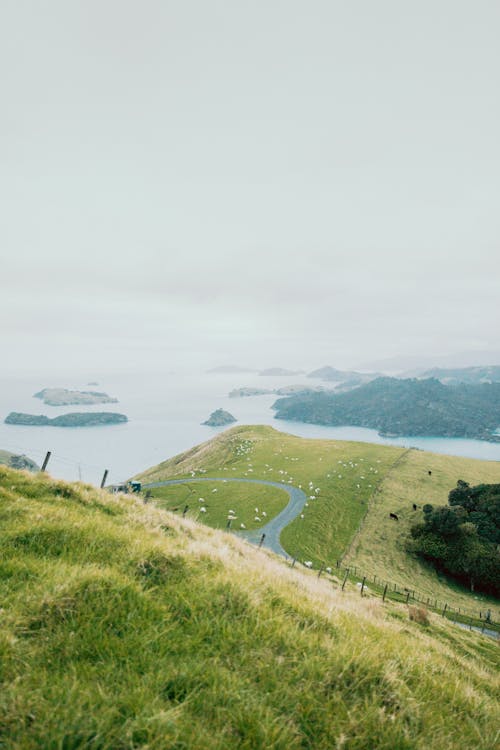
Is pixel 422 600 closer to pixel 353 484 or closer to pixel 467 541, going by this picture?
pixel 467 541

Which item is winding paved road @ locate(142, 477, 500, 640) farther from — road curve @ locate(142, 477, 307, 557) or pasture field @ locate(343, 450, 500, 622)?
pasture field @ locate(343, 450, 500, 622)

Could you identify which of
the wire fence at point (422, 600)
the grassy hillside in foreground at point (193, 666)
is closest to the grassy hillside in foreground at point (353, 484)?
the wire fence at point (422, 600)

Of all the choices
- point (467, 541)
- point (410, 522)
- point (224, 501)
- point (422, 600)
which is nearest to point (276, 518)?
point (224, 501)

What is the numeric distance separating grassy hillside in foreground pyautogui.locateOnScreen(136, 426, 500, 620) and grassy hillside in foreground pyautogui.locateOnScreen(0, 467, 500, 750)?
56.1 meters

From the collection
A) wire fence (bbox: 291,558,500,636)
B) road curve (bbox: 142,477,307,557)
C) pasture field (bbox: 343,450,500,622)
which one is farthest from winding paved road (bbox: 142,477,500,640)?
pasture field (bbox: 343,450,500,622)

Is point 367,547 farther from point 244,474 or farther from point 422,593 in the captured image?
point 244,474

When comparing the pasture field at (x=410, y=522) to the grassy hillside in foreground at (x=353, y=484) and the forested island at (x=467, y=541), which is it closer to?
the grassy hillside in foreground at (x=353, y=484)

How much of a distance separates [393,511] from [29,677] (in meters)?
88.4

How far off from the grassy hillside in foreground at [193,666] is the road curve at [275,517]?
40.9 m

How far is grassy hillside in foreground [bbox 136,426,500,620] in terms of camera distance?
5631 centimetres

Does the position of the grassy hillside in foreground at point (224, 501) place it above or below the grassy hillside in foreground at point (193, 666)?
below

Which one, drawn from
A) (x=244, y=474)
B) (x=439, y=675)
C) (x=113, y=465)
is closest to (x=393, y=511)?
(x=244, y=474)

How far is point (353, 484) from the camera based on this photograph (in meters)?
92.0

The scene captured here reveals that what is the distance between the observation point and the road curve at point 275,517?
186 feet
